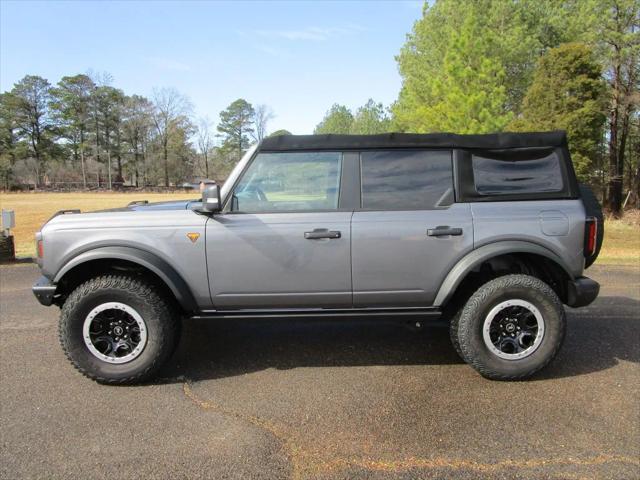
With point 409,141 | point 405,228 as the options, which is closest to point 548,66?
point 409,141

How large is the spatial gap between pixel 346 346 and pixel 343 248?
4.21ft

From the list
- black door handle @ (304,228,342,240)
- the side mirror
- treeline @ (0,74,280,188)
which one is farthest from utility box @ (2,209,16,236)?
treeline @ (0,74,280,188)

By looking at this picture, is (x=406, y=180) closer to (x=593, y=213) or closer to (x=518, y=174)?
(x=518, y=174)

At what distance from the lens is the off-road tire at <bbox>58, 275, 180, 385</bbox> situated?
359 cm

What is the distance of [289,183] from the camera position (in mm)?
3781

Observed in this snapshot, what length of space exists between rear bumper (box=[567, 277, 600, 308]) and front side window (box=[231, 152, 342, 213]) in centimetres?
197

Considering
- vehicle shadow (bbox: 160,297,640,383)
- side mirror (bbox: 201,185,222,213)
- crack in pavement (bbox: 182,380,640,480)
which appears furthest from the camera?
vehicle shadow (bbox: 160,297,640,383)

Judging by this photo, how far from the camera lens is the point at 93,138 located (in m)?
81.8

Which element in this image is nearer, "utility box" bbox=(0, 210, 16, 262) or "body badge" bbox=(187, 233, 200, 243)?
"body badge" bbox=(187, 233, 200, 243)

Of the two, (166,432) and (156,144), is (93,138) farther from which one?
(166,432)

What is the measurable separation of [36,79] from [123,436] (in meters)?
91.5

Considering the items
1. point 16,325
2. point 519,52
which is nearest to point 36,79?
point 519,52

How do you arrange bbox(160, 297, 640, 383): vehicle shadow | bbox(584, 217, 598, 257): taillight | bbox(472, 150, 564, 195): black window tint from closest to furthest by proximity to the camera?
bbox(584, 217, 598, 257): taillight → bbox(472, 150, 564, 195): black window tint → bbox(160, 297, 640, 383): vehicle shadow

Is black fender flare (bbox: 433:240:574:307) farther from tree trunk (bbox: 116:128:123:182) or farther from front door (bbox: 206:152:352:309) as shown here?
tree trunk (bbox: 116:128:123:182)
